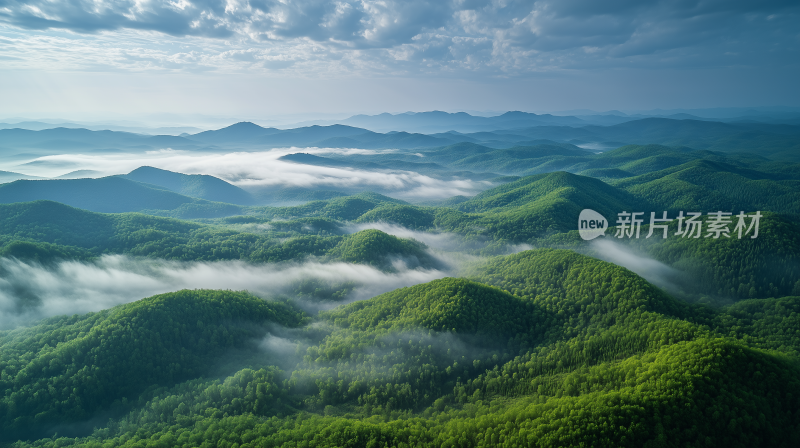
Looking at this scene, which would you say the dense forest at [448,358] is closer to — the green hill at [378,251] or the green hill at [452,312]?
the green hill at [452,312]

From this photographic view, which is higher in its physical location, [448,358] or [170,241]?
[170,241]

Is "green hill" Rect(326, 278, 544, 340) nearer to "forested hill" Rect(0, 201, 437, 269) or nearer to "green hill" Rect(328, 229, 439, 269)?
"green hill" Rect(328, 229, 439, 269)

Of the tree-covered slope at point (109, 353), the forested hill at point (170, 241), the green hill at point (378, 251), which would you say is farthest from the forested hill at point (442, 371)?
the forested hill at point (170, 241)

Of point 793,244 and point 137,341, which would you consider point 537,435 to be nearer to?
point 137,341

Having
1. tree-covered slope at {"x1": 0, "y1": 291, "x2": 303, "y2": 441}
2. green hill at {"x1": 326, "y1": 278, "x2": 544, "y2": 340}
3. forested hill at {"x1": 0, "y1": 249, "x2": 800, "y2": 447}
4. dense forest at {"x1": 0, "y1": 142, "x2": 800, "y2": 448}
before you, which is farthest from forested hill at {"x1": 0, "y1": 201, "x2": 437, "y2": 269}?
tree-covered slope at {"x1": 0, "y1": 291, "x2": 303, "y2": 441}

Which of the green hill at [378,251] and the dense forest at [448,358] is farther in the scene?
the green hill at [378,251]

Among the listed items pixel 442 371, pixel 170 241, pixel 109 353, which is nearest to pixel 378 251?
pixel 442 371

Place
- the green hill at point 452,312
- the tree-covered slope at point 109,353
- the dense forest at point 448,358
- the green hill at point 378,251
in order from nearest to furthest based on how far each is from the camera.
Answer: the dense forest at point 448,358, the tree-covered slope at point 109,353, the green hill at point 452,312, the green hill at point 378,251

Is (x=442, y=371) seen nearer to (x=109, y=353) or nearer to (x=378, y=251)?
(x=109, y=353)
